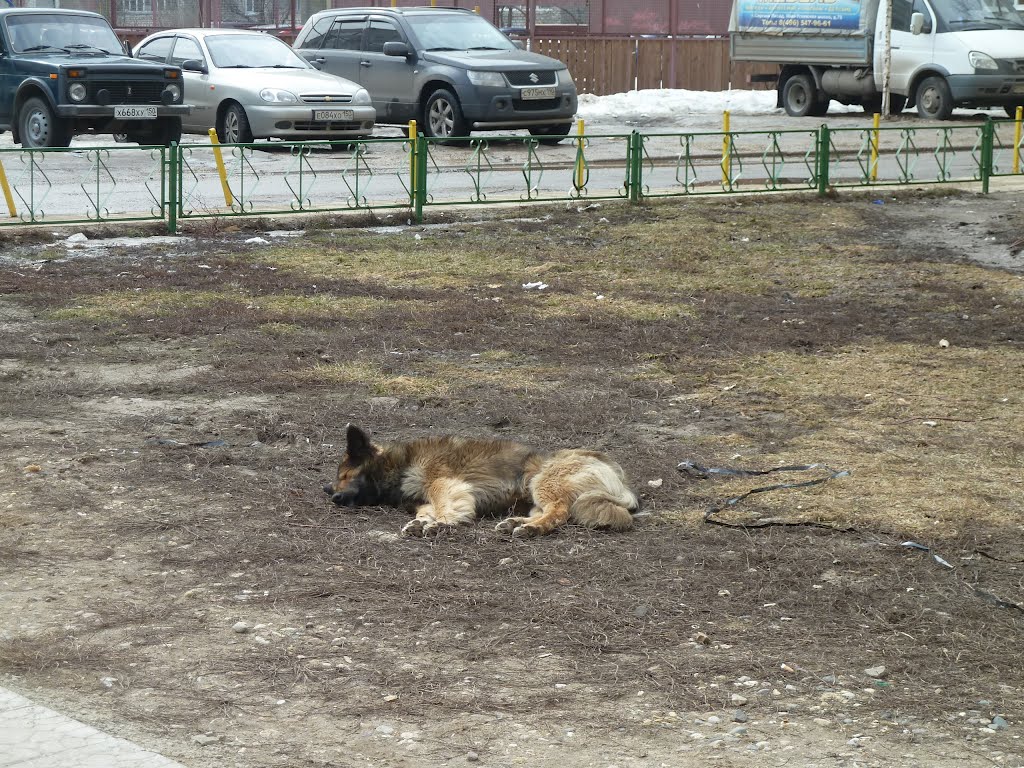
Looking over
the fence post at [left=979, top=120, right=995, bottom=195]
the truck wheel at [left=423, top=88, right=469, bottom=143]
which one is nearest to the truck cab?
the fence post at [left=979, top=120, right=995, bottom=195]

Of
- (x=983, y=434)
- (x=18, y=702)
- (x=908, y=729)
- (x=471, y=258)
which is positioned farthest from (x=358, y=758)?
(x=471, y=258)

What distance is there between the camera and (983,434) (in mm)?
6809

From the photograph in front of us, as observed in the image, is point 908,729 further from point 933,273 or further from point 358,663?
point 933,273

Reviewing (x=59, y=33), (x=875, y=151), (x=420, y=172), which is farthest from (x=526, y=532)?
(x=59, y=33)

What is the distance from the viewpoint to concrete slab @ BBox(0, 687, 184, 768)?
345 centimetres

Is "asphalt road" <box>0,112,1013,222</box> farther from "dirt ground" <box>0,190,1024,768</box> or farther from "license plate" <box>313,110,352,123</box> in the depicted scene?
"dirt ground" <box>0,190,1024,768</box>

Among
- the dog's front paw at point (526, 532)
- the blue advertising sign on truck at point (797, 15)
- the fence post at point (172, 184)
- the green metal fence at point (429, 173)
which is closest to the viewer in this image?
the dog's front paw at point (526, 532)

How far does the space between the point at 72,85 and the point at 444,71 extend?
5.03 meters

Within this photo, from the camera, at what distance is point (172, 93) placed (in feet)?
60.1

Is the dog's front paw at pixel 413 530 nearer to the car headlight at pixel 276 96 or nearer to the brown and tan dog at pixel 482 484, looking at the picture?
the brown and tan dog at pixel 482 484

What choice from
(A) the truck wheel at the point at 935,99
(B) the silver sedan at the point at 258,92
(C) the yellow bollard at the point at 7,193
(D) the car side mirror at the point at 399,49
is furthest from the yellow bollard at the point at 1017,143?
(C) the yellow bollard at the point at 7,193

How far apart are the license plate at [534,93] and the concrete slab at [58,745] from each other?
54.0 feet

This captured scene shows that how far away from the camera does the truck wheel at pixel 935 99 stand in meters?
23.0

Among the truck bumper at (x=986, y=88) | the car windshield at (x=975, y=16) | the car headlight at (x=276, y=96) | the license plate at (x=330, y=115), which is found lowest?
the license plate at (x=330, y=115)
